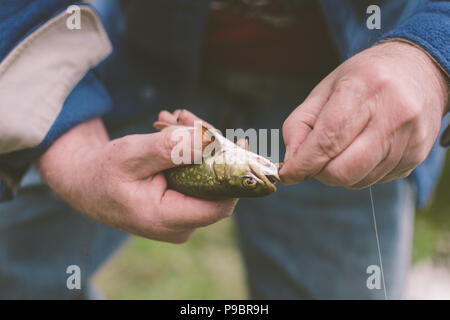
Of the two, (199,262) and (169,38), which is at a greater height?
(169,38)

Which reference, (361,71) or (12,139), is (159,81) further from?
(361,71)

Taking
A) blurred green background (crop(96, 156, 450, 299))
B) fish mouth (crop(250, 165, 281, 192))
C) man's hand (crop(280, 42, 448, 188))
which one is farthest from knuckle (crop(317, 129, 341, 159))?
blurred green background (crop(96, 156, 450, 299))

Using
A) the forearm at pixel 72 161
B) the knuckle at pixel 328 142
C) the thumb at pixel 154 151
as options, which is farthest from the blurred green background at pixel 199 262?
the knuckle at pixel 328 142

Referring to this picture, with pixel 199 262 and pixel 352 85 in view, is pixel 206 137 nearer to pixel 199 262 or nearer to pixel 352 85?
pixel 352 85

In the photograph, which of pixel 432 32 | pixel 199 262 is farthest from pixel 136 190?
pixel 199 262

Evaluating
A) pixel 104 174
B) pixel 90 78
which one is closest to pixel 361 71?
pixel 104 174

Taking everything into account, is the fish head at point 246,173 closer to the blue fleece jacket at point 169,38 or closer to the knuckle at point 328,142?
the knuckle at point 328,142
